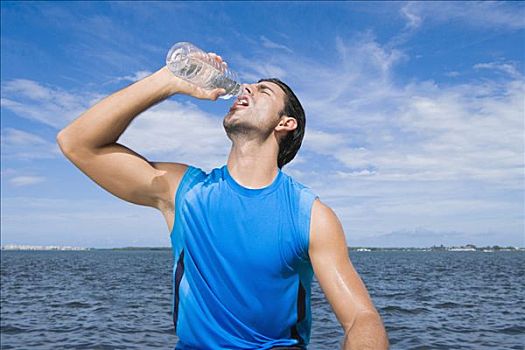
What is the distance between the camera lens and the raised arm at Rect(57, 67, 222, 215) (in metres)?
3.45

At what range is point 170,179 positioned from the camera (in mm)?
3600

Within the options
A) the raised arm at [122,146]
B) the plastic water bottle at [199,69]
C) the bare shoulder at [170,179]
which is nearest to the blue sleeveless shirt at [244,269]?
the bare shoulder at [170,179]

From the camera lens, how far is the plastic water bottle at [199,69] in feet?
12.4

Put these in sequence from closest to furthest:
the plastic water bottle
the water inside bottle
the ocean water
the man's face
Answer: the man's face → the plastic water bottle → the water inside bottle → the ocean water

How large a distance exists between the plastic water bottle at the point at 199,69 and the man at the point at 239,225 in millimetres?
267

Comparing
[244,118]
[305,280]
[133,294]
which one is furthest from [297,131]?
[133,294]

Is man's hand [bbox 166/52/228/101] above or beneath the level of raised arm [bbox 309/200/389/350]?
above

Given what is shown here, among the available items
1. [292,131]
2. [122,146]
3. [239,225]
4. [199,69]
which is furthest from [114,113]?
[292,131]

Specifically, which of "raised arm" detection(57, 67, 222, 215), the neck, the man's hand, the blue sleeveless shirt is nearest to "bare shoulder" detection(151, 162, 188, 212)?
"raised arm" detection(57, 67, 222, 215)

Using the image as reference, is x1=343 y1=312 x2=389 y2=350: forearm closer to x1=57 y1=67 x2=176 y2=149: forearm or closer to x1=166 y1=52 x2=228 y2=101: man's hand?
x1=166 y1=52 x2=228 y2=101: man's hand

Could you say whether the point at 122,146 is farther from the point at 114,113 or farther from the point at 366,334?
the point at 366,334

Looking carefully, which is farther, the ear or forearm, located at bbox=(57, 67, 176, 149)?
the ear

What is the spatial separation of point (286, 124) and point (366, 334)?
4.68 ft

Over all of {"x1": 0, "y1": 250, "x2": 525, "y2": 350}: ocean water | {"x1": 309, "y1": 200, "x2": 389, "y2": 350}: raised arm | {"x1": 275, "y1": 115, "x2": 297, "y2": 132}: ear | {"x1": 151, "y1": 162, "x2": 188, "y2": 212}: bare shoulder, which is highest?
{"x1": 275, "y1": 115, "x2": 297, "y2": 132}: ear
